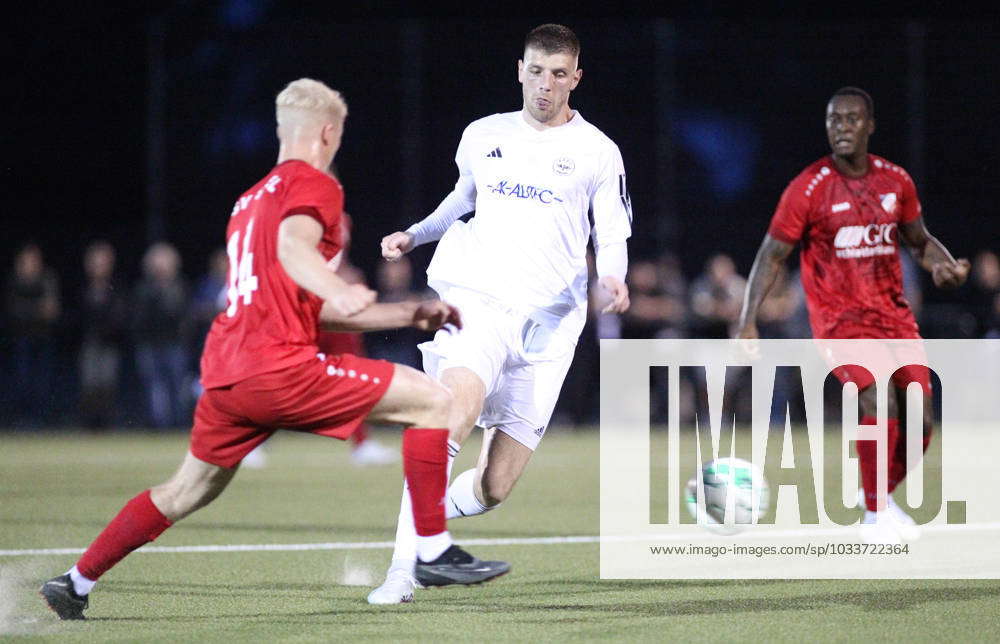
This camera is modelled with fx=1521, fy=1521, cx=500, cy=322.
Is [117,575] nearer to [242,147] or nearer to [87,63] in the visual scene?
[242,147]

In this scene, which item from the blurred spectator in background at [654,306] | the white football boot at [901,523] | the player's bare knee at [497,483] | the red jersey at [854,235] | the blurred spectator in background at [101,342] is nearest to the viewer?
the player's bare knee at [497,483]

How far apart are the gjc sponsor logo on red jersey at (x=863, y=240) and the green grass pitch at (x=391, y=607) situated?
1966 millimetres

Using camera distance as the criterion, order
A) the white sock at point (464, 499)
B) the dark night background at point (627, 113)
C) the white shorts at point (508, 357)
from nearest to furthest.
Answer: the white shorts at point (508, 357), the white sock at point (464, 499), the dark night background at point (627, 113)

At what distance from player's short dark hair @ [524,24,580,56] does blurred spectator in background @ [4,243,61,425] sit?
11.4 m

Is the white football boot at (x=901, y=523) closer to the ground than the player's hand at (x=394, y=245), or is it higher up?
closer to the ground

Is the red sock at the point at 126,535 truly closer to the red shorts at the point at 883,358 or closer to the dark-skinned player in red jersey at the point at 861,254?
the dark-skinned player in red jersey at the point at 861,254

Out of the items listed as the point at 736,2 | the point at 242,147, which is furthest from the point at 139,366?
the point at 736,2

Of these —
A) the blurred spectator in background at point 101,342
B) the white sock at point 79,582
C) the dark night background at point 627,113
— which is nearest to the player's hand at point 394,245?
the white sock at point 79,582

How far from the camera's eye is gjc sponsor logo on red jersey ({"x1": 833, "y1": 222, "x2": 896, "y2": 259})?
304 inches

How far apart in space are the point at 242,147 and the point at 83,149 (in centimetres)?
385

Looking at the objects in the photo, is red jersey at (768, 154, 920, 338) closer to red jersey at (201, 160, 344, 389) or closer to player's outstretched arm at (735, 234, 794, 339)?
player's outstretched arm at (735, 234, 794, 339)

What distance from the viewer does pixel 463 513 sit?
695 centimetres

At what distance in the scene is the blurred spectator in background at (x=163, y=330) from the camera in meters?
16.6

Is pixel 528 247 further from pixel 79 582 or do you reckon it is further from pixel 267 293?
pixel 79 582
